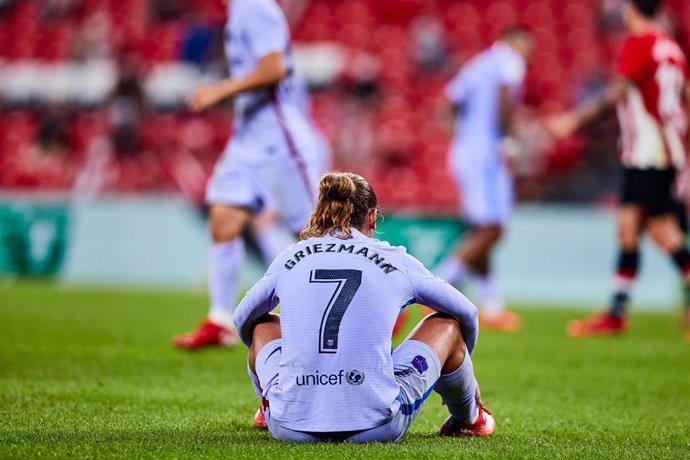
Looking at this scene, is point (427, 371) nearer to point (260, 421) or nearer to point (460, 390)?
point (460, 390)

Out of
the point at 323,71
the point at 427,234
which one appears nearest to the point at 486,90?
the point at 427,234

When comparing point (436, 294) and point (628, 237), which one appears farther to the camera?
point (628, 237)

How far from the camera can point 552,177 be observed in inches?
727

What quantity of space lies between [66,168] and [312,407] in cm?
1762

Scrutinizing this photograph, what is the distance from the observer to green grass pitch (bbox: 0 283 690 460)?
4559 mm

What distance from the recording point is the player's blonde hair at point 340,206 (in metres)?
4.48

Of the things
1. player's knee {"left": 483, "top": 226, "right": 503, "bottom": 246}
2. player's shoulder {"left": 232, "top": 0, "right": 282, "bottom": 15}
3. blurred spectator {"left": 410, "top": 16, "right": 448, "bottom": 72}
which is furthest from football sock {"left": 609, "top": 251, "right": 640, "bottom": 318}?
blurred spectator {"left": 410, "top": 16, "right": 448, "bottom": 72}

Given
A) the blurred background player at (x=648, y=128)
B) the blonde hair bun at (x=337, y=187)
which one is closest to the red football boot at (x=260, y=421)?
the blonde hair bun at (x=337, y=187)

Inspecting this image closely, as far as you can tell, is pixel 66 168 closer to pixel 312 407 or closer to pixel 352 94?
pixel 352 94

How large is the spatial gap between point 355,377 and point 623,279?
21.7ft

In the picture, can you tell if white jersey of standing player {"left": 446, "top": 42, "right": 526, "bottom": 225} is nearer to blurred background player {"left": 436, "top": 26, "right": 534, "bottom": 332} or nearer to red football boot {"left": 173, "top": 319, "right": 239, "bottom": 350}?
blurred background player {"left": 436, "top": 26, "right": 534, "bottom": 332}

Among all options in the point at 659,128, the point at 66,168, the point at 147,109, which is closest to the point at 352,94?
the point at 147,109

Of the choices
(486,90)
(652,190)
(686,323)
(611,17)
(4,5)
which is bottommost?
(686,323)

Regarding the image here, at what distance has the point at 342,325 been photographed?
436 centimetres
